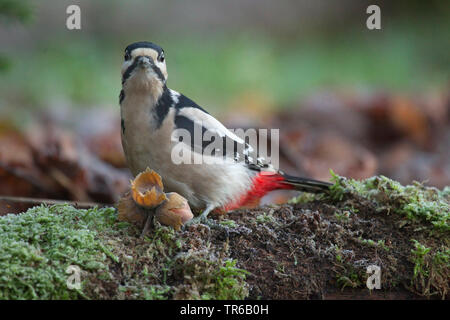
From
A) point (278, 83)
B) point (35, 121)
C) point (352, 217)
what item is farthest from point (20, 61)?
point (352, 217)

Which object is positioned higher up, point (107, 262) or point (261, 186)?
point (261, 186)

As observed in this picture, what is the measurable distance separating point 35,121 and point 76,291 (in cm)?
A: 535

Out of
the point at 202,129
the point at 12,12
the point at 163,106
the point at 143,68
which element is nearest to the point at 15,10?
the point at 12,12

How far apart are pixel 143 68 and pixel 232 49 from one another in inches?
315

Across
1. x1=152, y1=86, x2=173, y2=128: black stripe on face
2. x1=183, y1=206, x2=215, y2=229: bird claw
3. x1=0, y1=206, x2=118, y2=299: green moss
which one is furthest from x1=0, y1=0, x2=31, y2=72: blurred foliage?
x1=183, y1=206, x2=215, y2=229: bird claw

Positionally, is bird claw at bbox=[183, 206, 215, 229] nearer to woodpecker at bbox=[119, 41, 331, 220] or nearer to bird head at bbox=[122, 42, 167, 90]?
woodpecker at bbox=[119, 41, 331, 220]

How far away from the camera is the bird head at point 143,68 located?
145 inches

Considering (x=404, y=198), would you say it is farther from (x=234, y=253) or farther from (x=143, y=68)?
(x=143, y=68)

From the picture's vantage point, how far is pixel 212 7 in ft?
47.9

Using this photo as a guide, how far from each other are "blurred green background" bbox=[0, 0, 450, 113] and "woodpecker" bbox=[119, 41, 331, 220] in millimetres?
4425

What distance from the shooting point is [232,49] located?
37.5ft

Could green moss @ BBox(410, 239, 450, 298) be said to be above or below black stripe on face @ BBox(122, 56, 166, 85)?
below

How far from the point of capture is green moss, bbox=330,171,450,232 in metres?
3.48

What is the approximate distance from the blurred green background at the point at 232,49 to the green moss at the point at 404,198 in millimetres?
5217
